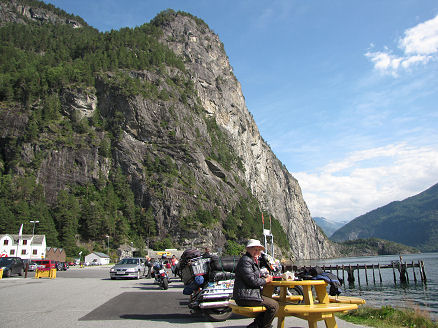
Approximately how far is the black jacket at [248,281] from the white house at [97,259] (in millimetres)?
67468

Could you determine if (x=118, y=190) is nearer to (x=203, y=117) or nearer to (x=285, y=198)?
(x=203, y=117)

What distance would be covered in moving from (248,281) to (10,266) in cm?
2657

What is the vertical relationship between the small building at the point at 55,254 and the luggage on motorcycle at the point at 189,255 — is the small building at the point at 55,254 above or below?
below

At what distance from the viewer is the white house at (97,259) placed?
67.3 m

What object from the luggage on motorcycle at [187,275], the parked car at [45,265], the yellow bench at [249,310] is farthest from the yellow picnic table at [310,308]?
the parked car at [45,265]

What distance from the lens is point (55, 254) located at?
68.5 meters

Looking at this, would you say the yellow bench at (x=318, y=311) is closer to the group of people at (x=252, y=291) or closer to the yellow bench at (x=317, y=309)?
the yellow bench at (x=317, y=309)

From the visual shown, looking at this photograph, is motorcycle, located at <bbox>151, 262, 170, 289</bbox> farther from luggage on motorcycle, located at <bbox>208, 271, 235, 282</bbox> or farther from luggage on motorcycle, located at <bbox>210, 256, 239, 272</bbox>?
luggage on motorcycle, located at <bbox>208, 271, 235, 282</bbox>

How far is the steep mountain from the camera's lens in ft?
245

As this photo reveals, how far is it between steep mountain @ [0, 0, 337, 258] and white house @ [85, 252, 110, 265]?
5.36 metres

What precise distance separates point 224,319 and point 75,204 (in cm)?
7292

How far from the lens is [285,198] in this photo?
544ft

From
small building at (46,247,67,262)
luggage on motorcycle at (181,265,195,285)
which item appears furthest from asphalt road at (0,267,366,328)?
small building at (46,247,67,262)

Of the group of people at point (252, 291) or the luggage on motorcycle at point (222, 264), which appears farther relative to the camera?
the luggage on motorcycle at point (222, 264)
